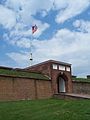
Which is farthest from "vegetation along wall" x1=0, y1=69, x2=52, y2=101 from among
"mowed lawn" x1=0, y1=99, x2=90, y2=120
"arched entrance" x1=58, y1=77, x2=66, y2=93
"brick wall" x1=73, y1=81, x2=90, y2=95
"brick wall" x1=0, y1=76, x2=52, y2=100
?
"mowed lawn" x1=0, y1=99, x2=90, y2=120

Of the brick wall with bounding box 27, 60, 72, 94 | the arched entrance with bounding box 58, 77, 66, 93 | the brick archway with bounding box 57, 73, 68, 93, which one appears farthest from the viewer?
the arched entrance with bounding box 58, 77, 66, 93

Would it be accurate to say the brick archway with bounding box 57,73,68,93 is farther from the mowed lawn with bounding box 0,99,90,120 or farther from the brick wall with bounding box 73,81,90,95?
the mowed lawn with bounding box 0,99,90,120

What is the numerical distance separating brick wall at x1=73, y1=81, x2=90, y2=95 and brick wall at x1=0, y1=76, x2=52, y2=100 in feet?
19.1

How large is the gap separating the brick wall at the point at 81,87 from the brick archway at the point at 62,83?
135 cm

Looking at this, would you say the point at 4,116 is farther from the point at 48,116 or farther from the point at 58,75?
the point at 58,75

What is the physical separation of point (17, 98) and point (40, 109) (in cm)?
977

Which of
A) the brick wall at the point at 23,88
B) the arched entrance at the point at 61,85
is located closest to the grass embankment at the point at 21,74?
the brick wall at the point at 23,88

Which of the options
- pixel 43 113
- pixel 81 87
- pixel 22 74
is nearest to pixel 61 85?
pixel 81 87

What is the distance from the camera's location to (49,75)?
38.4 metres

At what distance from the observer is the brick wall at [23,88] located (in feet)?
103

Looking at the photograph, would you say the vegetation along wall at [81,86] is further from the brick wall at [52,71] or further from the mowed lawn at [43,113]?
the mowed lawn at [43,113]

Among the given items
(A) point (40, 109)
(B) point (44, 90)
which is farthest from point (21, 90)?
(A) point (40, 109)

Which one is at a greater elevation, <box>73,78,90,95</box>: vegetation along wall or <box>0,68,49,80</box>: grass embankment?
<box>0,68,49,80</box>: grass embankment

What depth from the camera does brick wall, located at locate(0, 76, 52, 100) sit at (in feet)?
103
